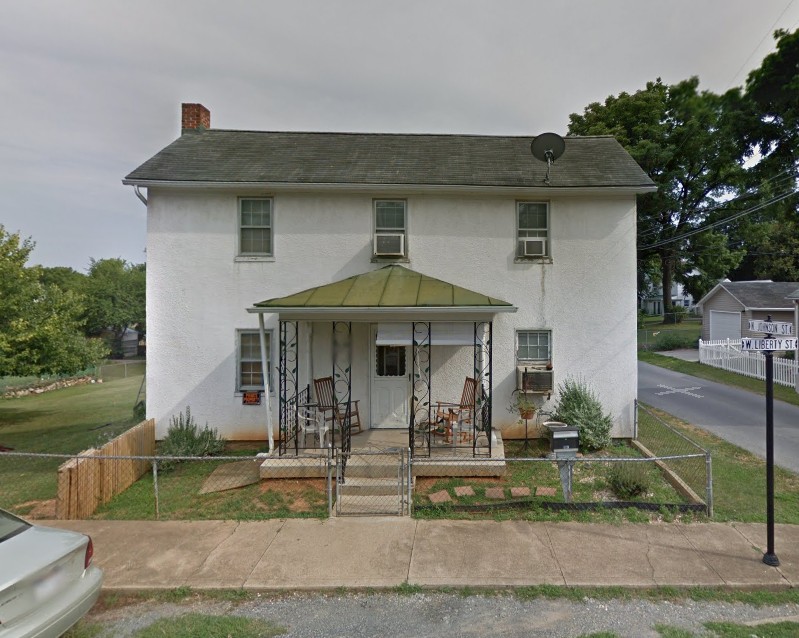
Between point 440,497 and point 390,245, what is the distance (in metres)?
5.19

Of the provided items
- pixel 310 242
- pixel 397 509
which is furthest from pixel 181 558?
pixel 310 242

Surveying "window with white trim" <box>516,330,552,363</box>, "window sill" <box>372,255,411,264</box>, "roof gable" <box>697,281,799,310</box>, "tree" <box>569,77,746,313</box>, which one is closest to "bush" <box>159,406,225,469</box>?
"window sill" <box>372,255,411,264</box>

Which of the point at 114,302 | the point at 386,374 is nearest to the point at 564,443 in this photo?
the point at 386,374

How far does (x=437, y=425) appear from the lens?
815 centimetres

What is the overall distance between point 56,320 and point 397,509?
1352 cm

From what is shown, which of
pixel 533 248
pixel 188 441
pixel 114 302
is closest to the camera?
pixel 188 441

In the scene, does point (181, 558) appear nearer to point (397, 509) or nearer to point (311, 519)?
point (311, 519)

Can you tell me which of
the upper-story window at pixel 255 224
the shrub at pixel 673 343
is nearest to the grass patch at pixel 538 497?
the upper-story window at pixel 255 224

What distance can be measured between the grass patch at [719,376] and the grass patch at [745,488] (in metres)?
6.69

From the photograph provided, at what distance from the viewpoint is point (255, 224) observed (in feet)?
31.3

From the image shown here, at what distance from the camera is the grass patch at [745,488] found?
5.96 meters

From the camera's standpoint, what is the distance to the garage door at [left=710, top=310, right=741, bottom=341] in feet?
81.2

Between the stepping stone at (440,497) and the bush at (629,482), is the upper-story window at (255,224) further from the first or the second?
the bush at (629,482)

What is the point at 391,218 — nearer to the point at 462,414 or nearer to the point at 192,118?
the point at 462,414
